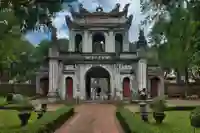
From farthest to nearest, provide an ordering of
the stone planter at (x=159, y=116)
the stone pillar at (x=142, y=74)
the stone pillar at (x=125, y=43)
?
1. the stone pillar at (x=125, y=43)
2. the stone pillar at (x=142, y=74)
3. the stone planter at (x=159, y=116)

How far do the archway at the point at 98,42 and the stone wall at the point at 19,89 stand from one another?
835 cm

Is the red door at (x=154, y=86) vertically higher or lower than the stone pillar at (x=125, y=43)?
lower

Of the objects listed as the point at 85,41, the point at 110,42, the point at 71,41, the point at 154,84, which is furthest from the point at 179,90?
the point at 71,41

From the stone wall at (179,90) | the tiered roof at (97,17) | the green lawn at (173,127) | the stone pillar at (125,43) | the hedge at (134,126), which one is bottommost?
the green lawn at (173,127)

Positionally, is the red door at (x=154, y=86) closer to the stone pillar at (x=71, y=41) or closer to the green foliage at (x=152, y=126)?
the stone pillar at (x=71, y=41)

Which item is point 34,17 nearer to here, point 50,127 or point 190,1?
point 190,1

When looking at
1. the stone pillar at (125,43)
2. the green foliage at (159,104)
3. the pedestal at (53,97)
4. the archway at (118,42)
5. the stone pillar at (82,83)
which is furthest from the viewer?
the archway at (118,42)

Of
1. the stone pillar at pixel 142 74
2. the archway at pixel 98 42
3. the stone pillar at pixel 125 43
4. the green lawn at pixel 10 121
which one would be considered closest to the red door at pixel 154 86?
the stone pillar at pixel 142 74

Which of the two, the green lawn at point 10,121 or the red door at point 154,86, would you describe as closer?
the green lawn at point 10,121

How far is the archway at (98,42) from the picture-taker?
Result: 40.4 metres

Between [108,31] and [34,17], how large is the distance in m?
29.9

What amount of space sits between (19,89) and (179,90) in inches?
758

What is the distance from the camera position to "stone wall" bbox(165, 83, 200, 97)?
4356 centimetres

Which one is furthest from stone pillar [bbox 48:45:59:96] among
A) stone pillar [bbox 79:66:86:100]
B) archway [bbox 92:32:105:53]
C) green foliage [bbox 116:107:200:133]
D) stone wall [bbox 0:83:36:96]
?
green foliage [bbox 116:107:200:133]
